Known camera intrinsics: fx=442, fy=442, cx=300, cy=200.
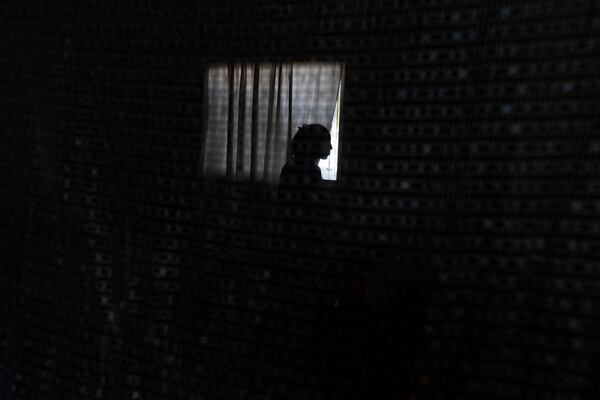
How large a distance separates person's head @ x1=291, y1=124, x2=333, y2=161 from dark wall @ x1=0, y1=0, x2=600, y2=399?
5 cm

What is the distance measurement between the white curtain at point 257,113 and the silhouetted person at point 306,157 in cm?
1

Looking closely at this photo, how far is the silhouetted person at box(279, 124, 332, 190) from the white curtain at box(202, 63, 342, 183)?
0.05 ft

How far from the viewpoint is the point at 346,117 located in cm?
68

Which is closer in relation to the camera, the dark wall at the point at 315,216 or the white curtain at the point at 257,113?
the dark wall at the point at 315,216

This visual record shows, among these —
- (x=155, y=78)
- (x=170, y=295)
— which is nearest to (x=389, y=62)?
(x=155, y=78)

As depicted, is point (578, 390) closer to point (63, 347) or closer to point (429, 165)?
point (429, 165)

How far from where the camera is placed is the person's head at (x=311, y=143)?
2.32 feet

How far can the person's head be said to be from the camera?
0.71m

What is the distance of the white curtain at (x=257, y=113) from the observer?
728 millimetres

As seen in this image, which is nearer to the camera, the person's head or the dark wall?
the dark wall

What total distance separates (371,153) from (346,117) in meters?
0.07

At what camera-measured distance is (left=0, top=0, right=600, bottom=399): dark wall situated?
0.57 metres

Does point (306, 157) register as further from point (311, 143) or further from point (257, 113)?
point (257, 113)

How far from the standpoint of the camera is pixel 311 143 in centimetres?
72
